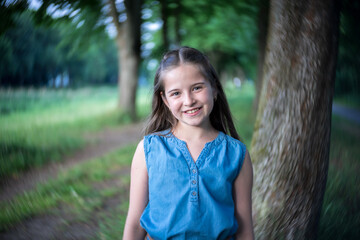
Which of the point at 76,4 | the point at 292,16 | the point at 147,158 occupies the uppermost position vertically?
the point at 76,4

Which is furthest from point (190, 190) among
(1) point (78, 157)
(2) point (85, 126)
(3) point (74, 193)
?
(2) point (85, 126)

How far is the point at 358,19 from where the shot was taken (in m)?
3.49

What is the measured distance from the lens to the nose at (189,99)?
5.24 feet

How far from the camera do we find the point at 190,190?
1550 mm

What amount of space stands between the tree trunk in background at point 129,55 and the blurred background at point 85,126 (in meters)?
0.04

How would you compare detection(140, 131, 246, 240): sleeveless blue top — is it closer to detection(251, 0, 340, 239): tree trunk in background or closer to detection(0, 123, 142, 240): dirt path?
detection(0, 123, 142, 240): dirt path

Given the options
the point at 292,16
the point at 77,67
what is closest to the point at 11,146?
the point at 292,16

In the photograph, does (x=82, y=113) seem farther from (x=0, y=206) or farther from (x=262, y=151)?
(x=262, y=151)

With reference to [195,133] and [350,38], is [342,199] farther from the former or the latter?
[195,133]

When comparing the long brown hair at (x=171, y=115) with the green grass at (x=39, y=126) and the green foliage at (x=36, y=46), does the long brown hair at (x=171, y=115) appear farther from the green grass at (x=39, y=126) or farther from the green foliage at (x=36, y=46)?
the green foliage at (x=36, y=46)

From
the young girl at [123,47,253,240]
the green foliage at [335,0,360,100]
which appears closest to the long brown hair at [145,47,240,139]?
the young girl at [123,47,253,240]

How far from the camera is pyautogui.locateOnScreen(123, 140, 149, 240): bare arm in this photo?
1677 mm

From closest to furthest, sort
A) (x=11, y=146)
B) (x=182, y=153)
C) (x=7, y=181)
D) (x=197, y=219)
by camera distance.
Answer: (x=197, y=219) < (x=182, y=153) < (x=7, y=181) < (x=11, y=146)

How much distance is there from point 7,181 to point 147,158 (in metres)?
4.42
